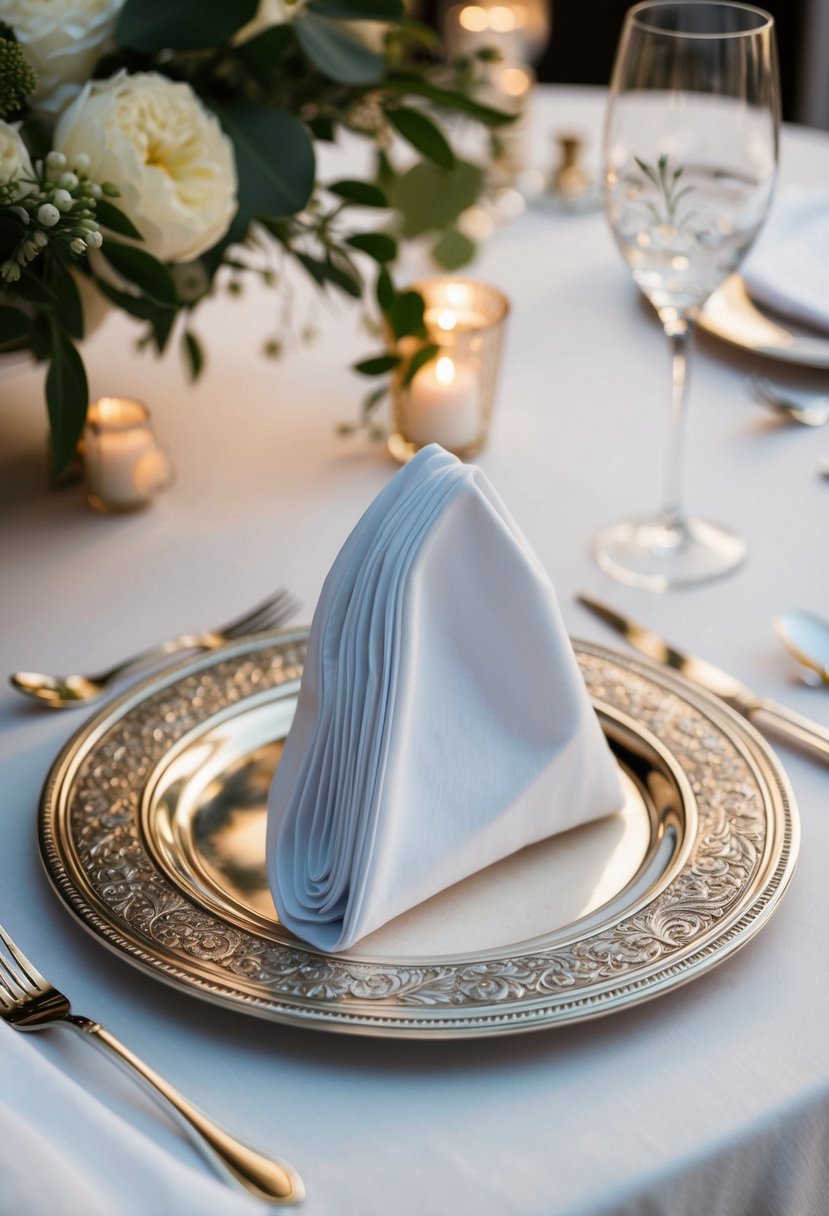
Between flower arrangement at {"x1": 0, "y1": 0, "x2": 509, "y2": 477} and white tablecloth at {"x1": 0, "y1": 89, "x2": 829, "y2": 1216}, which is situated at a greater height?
flower arrangement at {"x1": 0, "y1": 0, "x2": 509, "y2": 477}

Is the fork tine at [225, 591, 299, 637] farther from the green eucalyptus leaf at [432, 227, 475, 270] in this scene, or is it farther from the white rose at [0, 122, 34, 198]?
the green eucalyptus leaf at [432, 227, 475, 270]

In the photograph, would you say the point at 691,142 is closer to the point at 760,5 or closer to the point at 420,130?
the point at 420,130

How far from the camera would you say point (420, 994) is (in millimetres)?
578

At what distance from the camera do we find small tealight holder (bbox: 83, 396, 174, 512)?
1052mm

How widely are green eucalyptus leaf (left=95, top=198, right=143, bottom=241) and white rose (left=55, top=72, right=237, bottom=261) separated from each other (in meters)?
0.02

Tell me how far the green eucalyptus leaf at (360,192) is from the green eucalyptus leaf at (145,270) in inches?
9.5

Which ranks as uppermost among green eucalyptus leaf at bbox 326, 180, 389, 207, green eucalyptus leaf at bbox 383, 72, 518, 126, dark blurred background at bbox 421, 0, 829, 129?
green eucalyptus leaf at bbox 383, 72, 518, 126

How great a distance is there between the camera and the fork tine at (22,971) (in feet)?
2.01

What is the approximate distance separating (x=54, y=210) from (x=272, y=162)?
27 centimetres

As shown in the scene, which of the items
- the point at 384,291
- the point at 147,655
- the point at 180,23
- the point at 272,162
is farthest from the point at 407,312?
the point at 147,655

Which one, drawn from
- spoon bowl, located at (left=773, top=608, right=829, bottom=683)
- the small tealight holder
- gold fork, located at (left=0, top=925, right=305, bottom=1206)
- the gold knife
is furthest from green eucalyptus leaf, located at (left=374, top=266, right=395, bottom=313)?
gold fork, located at (left=0, top=925, right=305, bottom=1206)

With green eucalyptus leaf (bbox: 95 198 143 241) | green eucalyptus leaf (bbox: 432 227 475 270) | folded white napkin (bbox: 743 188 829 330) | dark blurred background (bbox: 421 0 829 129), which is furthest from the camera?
dark blurred background (bbox: 421 0 829 129)

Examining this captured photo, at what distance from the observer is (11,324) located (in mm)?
895

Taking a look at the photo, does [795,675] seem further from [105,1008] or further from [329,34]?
[329,34]
